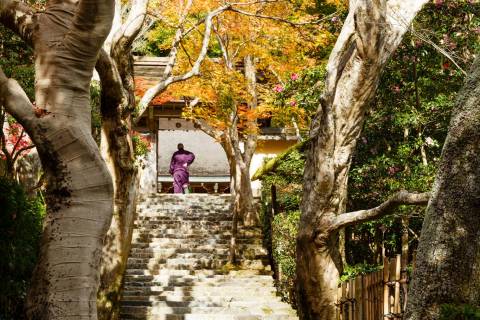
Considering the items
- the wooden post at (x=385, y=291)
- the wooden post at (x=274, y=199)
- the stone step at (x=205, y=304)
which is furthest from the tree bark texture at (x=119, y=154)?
the wooden post at (x=274, y=199)

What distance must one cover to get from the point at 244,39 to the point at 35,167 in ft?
18.9

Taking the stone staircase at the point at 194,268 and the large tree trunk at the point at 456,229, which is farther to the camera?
the stone staircase at the point at 194,268

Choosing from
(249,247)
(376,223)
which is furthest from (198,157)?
(376,223)

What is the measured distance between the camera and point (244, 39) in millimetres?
14039

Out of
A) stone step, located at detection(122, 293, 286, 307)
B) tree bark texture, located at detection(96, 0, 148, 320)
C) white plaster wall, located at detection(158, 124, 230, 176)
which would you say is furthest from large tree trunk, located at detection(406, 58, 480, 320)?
white plaster wall, located at detection(158, 124, 230, 176)

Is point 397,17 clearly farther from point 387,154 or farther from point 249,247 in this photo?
point 249,247

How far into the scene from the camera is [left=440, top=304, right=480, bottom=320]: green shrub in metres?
3.23

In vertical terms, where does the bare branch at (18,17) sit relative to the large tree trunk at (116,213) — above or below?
above

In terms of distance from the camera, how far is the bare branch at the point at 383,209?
484cm

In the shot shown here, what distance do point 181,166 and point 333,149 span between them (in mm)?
11700

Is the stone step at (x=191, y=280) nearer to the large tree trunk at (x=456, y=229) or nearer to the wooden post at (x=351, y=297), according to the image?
the wooden post at (x=351, y=297)

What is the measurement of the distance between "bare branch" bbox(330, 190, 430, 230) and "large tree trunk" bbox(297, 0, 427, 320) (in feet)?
0.48

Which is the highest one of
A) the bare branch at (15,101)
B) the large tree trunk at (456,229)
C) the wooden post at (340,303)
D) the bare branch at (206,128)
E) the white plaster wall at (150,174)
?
the bare branch at (206,128)

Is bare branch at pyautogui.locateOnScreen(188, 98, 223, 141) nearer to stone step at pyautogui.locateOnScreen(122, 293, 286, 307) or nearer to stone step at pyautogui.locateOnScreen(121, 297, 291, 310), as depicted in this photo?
stone step at pyautogui.locateOnScreen(122, 293, 286, 307)
